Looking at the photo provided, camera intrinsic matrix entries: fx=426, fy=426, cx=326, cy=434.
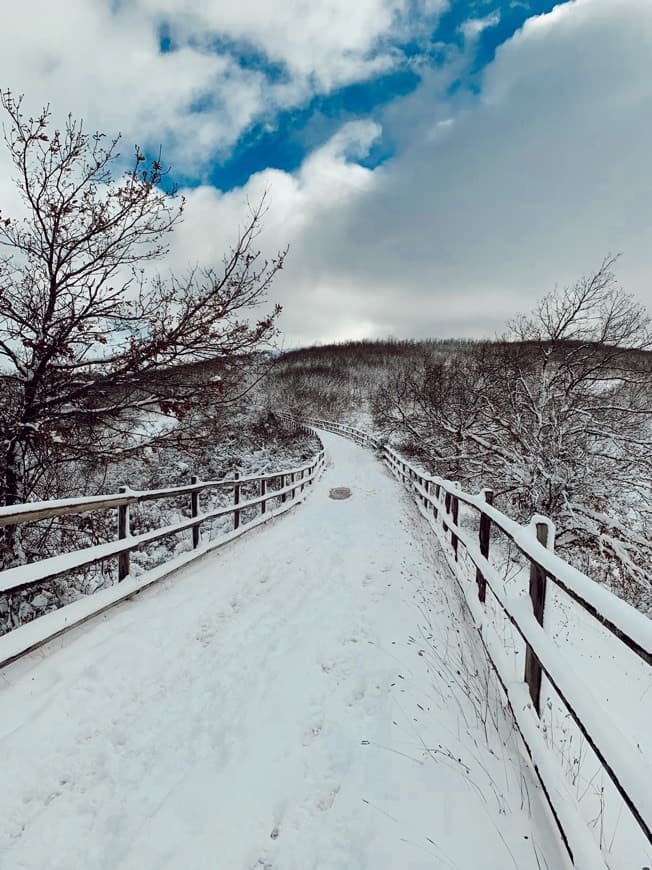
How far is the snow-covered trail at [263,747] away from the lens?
6.56 feet

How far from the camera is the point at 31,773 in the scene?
2410mm

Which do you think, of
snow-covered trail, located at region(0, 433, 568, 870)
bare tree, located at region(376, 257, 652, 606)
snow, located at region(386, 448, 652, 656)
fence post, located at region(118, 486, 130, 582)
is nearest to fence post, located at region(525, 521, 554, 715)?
snow, located at region(386, 448, 652, 656)

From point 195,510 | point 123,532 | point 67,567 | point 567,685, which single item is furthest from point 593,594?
point 195,510

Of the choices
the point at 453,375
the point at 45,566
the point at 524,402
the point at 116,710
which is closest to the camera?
the point at 116,710

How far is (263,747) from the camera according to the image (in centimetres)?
268

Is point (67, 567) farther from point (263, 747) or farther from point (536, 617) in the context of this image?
point (536, 617)

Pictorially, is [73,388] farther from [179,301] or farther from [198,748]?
[198,748]

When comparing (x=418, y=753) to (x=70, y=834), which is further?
(x=418, y=753)

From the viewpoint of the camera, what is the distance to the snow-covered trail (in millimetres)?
1999

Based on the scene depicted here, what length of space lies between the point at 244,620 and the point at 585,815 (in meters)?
3.25

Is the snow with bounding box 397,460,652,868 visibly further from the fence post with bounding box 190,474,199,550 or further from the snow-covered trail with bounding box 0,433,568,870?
the fence post with bounding box 190,474,199,550

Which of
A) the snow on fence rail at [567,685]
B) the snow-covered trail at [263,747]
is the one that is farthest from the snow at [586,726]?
the snow-covered trail at [263,747]

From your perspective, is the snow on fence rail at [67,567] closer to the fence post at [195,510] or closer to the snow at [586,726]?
the fence post at [195,510]

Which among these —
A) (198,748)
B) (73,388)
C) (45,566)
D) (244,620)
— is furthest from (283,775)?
(73,388)
